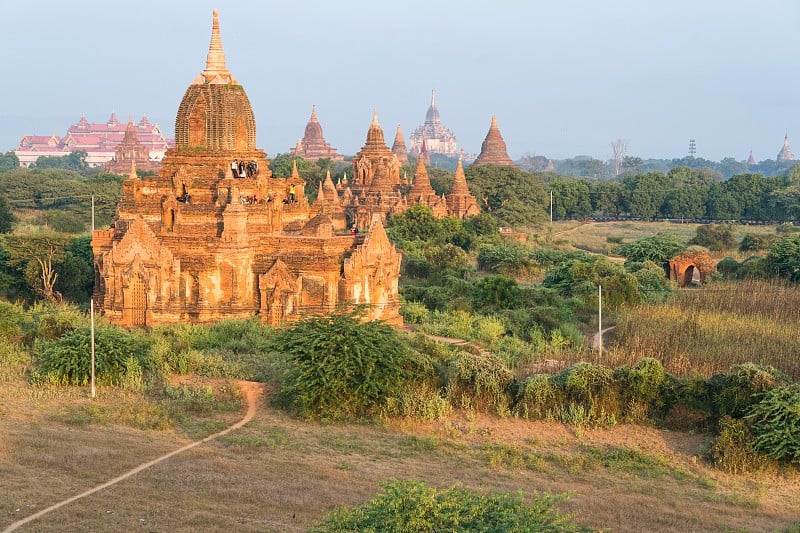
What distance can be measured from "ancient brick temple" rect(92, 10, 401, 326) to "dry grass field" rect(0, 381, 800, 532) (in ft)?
28.4

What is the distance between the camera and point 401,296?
37.9m

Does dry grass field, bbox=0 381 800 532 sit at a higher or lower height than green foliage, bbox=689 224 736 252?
lower

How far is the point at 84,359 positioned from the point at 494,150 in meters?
84.3

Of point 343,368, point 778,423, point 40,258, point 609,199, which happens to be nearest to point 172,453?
point 343,368

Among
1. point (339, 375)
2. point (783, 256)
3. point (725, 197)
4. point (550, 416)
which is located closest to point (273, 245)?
point (339, 375)

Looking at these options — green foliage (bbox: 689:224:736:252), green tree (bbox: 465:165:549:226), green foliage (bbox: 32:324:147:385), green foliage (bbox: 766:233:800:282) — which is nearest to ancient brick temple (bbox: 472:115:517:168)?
green tree (bbox: 465:165:549:226)

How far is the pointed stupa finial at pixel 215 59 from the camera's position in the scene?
1383 inches

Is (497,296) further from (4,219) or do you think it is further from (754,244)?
(4,219)

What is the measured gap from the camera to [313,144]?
14750 cm

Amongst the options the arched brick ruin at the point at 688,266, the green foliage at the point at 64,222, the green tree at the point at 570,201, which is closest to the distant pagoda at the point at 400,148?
the green tree at the point at 570,201

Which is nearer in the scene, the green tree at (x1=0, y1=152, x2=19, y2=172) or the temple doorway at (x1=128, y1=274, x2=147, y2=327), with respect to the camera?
the temple doorway at (x1=128, y1=274, x2=147, y2=327)

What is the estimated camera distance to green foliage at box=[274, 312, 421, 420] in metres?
22.3

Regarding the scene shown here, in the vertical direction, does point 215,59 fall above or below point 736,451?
above

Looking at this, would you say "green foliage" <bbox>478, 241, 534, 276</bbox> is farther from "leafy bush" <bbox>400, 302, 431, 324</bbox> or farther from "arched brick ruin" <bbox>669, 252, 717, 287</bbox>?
"leafy bush" <bbox>400, 302, 431, 324</bbox>
